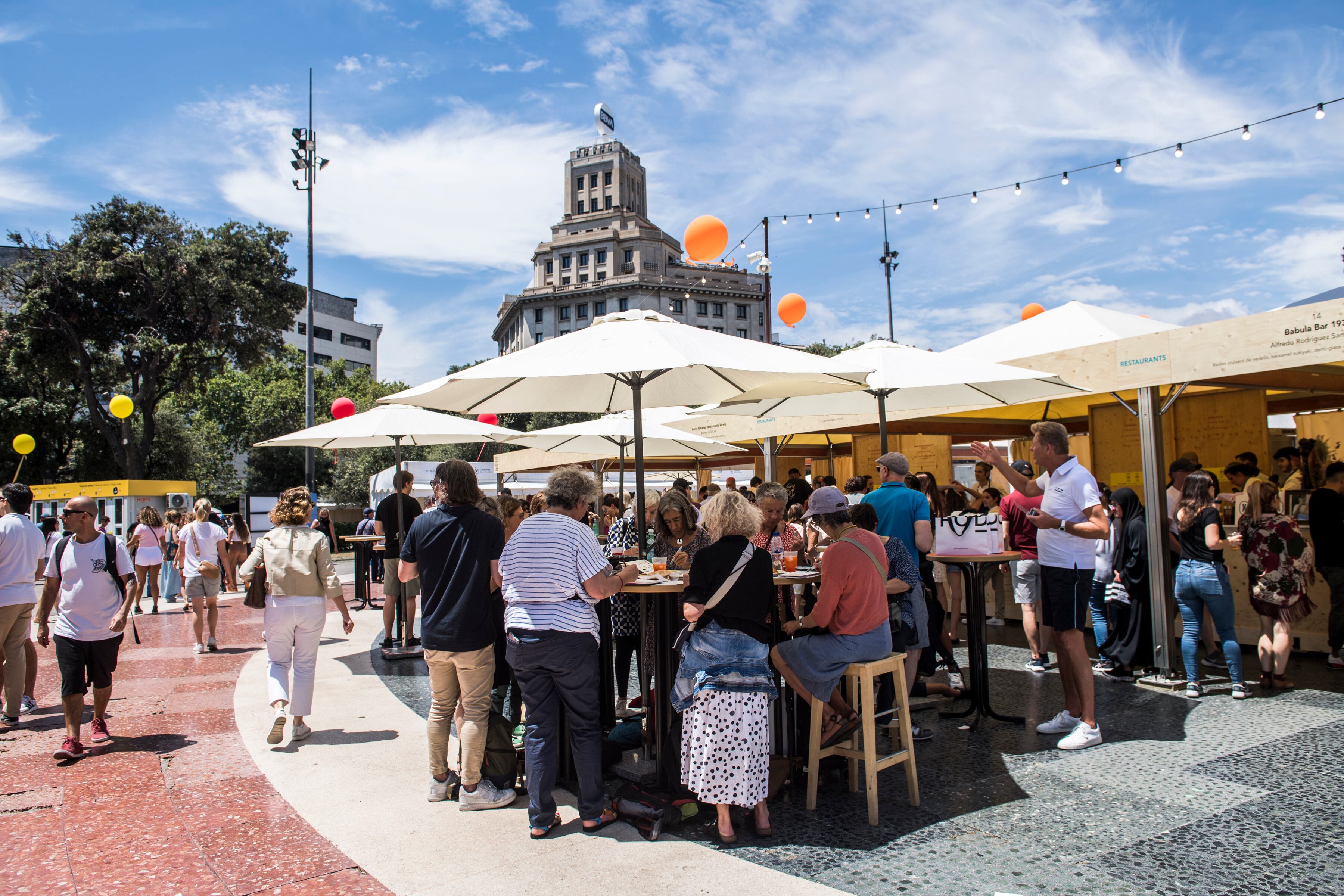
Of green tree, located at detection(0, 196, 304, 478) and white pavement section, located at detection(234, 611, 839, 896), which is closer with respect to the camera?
white pavement section, located at detection(234, 611, 839, 896)

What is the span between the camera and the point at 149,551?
1291cm

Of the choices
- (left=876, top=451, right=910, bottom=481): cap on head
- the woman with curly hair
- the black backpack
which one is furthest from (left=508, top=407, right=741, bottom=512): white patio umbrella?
the woman with curly hair

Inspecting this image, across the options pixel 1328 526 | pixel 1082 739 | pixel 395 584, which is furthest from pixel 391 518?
pixel 1328 526

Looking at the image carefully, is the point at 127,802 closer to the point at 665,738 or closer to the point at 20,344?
the point at 665,738

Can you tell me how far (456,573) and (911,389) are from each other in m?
4.76

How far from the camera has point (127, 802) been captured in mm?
4289

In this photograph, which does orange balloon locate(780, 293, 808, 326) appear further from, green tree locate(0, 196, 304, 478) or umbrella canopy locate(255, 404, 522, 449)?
green tree locate(0, 196, 304, 478)

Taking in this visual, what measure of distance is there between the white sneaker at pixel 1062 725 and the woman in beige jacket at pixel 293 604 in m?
4.54

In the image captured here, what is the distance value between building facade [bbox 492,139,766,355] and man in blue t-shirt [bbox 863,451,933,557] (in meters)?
79.4

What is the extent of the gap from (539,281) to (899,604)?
9296cm

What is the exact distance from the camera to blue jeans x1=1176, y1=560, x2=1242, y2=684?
18.5ft

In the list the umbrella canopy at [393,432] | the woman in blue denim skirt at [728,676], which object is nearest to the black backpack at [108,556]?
the umbrella canopy at [393,432]

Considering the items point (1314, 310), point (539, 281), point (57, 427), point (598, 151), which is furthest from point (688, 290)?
point (1314, 310)

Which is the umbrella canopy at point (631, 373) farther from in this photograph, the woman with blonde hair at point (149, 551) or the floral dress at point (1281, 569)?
the woman with blonde hair at point (149, 551)
